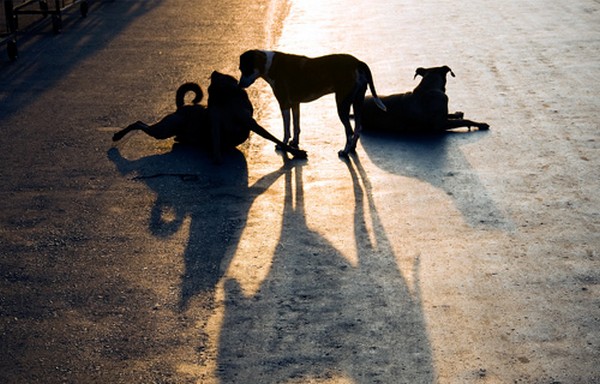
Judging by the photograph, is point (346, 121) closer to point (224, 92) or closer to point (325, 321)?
point (224, 92)

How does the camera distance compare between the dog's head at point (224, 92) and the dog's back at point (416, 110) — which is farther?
the dog's back at point (416, 110)

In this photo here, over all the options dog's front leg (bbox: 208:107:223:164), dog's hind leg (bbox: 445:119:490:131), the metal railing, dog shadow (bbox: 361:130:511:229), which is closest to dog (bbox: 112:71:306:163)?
dog's front leg (bbox: 208:107:223:164)

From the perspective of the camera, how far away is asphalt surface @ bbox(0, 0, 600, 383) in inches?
295

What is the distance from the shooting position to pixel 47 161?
12047 mm

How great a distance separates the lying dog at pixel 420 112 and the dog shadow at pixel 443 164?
0.11m

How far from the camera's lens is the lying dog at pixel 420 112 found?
42.2 ft

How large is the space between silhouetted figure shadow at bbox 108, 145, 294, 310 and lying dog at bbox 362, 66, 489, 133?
1759mm

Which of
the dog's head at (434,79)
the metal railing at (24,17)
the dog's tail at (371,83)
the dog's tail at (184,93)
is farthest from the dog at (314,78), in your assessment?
the metal railing at (24,17)

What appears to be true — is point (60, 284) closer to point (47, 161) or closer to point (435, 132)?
point (47, 161)

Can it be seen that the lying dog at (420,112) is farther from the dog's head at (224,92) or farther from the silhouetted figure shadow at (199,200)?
the silhouetted figure shadow at (199,200)

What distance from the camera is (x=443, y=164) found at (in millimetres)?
11711

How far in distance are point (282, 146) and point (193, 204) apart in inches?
72.3

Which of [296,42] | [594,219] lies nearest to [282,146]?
[594,219]

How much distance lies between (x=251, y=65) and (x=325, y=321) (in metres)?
4.65
